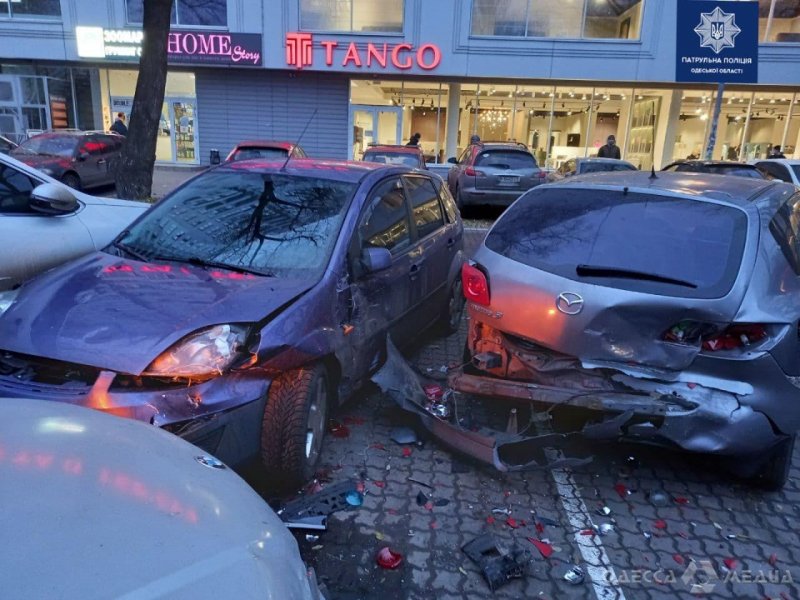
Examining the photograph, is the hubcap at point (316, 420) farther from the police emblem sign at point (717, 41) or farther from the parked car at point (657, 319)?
the police emblem sign at point (717, 41)

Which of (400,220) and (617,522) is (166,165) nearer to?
(400,220)

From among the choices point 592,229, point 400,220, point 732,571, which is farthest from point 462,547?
point 400,220

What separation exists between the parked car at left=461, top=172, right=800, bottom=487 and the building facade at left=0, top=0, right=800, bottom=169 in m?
18.6

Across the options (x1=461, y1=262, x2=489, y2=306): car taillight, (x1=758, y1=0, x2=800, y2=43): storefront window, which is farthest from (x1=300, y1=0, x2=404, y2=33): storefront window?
(x1=461, y1=262, x2=489, y2=306): car taillight

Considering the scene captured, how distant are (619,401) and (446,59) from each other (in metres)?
19.6

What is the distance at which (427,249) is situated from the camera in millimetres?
5094

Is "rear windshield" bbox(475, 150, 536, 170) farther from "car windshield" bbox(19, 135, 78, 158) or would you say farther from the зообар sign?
the зообар sign

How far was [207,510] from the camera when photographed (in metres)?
1.65

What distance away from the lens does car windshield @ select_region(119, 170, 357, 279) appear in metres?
3.66

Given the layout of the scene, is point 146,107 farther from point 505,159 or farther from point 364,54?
point 364,54

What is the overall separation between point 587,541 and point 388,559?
104 cm

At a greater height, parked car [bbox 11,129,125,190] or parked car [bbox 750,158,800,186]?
parked car [bbox 750,158,800,186]

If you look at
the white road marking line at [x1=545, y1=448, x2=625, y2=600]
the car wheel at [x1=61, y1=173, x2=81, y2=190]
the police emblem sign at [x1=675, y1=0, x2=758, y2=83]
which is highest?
the police emblem sign at [x1=675, y1=0, x2=758, y2=83]

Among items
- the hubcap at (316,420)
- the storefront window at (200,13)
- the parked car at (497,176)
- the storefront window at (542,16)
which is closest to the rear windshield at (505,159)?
the parked car at (497,176)
